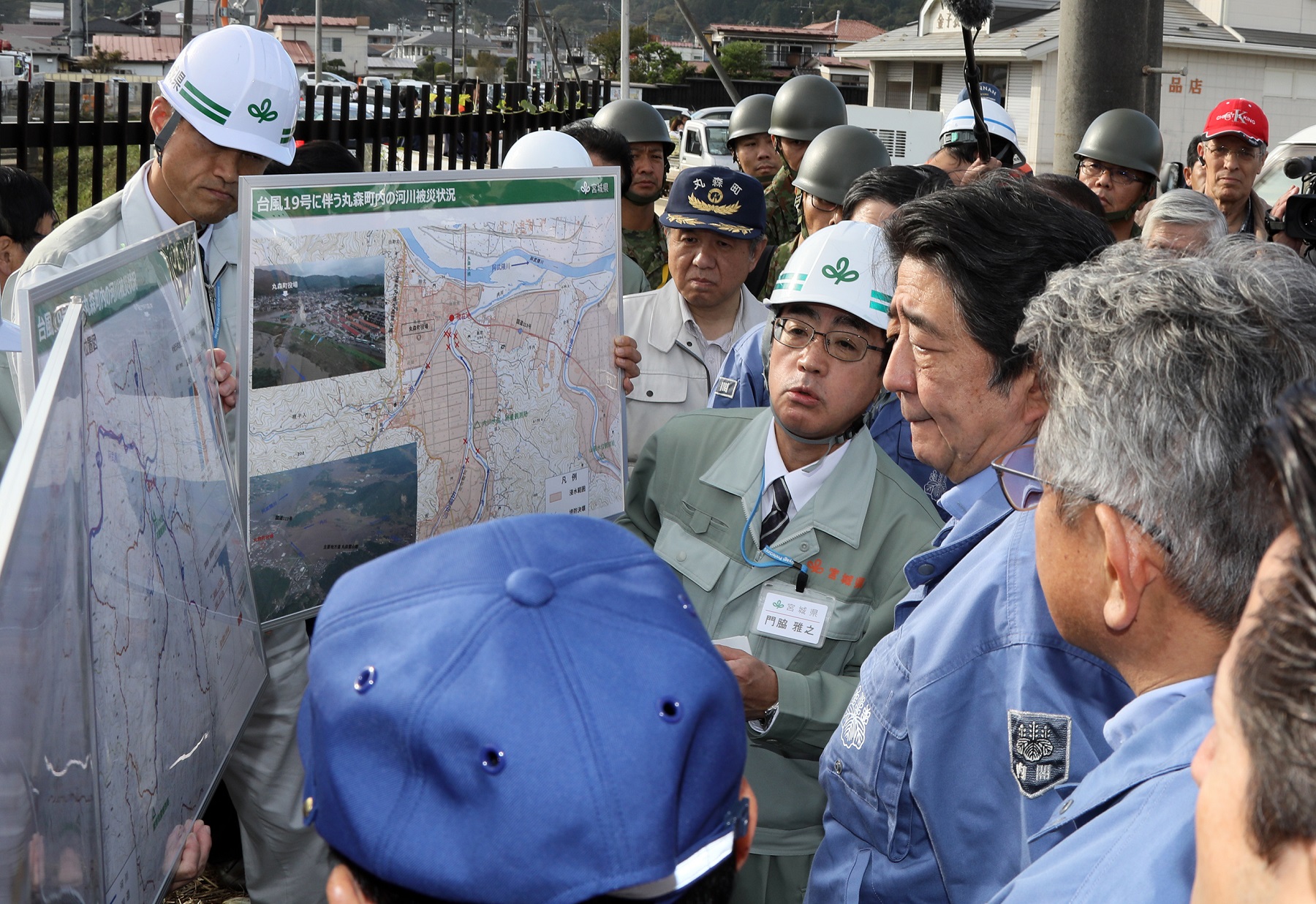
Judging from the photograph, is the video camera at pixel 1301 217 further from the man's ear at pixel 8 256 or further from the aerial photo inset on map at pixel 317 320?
the man's ear at pixel 8 256

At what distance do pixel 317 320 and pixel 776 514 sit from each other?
1065mm

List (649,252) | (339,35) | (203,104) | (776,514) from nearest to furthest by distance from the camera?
(776,514), (203,104), (649,252), (339,35)

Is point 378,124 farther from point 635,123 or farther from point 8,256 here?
point 8,256

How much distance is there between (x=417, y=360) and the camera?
2.64 m

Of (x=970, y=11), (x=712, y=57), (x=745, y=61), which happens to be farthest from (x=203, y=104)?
(x=745, y=61)

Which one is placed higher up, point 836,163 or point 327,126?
point 327,126

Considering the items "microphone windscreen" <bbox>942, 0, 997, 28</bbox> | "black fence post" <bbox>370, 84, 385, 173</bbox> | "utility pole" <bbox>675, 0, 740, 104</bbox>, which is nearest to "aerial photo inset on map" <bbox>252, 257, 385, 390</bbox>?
"microphone windscreen" <bbox>942, 0, 997, 28</bbox>

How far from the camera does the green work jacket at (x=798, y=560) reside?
2.35 m

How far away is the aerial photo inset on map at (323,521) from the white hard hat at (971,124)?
4218 mm

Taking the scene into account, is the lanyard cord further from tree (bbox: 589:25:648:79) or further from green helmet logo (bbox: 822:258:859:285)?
tree (bbox: 589:25:648:79)

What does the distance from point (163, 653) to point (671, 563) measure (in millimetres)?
1125

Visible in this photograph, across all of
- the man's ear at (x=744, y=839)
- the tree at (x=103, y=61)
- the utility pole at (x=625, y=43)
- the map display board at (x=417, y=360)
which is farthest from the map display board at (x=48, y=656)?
the tree at (x=103, y=61)

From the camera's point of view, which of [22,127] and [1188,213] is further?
[22,127]

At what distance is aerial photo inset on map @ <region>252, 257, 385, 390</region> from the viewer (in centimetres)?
236
